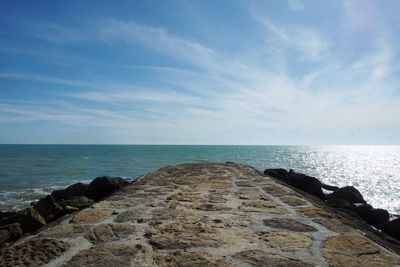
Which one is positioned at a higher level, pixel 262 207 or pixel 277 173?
pixel 262 207

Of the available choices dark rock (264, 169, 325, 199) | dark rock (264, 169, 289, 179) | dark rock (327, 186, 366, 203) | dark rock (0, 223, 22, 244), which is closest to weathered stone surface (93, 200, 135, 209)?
dark rock (0, 223, 22, 244)

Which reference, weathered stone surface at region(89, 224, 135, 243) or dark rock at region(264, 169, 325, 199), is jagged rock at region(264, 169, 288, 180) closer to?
dark rock at region(264, 169, 325, 199)

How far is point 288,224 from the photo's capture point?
331cm

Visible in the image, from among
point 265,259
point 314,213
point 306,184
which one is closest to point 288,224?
point 314,213

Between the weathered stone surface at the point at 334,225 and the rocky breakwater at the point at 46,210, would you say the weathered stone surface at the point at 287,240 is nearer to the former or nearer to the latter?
the weathered stone surface at the point at 334,225

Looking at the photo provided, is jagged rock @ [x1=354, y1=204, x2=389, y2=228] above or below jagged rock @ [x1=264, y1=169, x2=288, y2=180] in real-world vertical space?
below

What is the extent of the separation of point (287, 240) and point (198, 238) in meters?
0.77

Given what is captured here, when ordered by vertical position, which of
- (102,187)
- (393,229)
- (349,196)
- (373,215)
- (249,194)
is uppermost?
(249,194)

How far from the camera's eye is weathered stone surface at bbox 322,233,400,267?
7.89 feet

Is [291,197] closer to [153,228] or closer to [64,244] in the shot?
[153,228]

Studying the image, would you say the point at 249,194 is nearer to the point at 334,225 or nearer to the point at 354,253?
the point at 334,225

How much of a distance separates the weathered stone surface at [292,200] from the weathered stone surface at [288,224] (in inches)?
35.1

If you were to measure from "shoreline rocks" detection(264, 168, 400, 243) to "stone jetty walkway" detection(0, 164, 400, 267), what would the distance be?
5.95 metres

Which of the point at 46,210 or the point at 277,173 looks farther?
the point at 277,173
